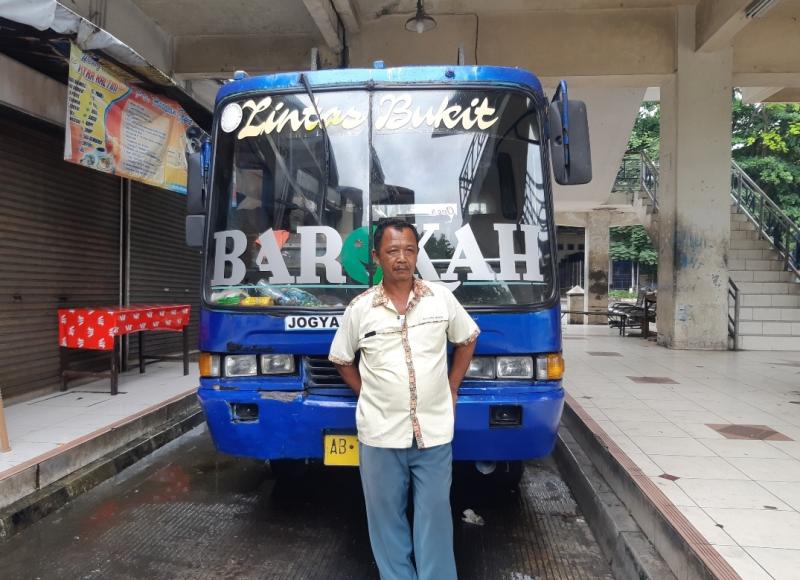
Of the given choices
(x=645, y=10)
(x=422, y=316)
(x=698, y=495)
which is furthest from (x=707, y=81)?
(x=422, y=316)

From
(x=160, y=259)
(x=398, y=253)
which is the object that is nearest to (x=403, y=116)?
(x=398, y=253)

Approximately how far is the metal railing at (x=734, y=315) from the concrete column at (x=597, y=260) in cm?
1098

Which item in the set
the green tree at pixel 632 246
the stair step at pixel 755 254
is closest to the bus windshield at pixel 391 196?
the stair step at pixel 755 254

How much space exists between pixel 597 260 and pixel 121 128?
62.8 feet

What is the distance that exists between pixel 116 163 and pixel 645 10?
9318mm

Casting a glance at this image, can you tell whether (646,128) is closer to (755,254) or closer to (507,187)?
(755,254)

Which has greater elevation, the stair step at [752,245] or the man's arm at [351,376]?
the stair step at [752,245]

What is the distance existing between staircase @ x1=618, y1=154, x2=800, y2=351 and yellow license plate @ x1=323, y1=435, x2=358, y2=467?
968 centimetres

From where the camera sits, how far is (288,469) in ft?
14.5

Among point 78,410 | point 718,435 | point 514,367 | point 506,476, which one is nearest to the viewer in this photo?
point 514,367

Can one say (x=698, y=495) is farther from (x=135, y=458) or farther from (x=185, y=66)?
(x=185, y=66)

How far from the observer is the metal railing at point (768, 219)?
12.1 meters

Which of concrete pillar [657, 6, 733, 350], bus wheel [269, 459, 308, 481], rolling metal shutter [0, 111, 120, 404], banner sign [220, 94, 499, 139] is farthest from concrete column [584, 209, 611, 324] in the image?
banner sign [220, 94, 499, 139]

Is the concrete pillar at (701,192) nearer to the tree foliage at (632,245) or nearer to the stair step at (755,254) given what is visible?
the stair step at (755,254)
